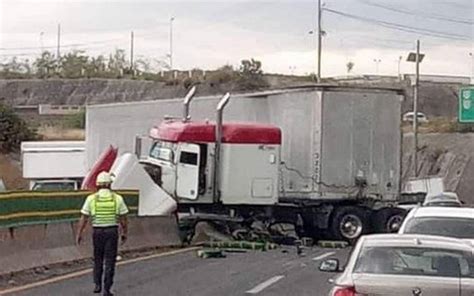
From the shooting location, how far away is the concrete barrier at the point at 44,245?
1967cm

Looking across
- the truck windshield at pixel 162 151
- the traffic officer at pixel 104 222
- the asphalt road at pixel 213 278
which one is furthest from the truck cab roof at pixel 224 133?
the traffic officer at pixel 104 222

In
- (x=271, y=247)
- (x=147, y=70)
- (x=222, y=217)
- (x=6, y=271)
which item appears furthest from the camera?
(x=147, y=70)

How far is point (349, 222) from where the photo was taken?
112ft

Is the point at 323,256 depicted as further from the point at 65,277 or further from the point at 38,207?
the point at 65,277

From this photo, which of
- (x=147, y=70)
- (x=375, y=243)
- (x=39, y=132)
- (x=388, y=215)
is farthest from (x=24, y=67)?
(x=375, y=243)

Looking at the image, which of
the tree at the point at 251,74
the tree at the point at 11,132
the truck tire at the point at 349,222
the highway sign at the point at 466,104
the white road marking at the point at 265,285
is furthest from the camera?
the tree at the point at 251,74

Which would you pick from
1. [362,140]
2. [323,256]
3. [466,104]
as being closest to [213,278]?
[323,256]

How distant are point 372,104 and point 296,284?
48.6 feet

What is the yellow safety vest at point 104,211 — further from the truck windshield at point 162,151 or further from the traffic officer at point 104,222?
the truck windshield at point 162,151

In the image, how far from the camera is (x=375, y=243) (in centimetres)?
1059

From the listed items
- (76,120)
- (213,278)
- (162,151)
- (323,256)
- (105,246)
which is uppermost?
(162,151)

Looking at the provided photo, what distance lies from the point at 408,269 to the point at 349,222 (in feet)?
79.4

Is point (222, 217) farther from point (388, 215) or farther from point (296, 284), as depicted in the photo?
point (296, 284)

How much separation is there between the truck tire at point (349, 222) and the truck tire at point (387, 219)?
29 cm
